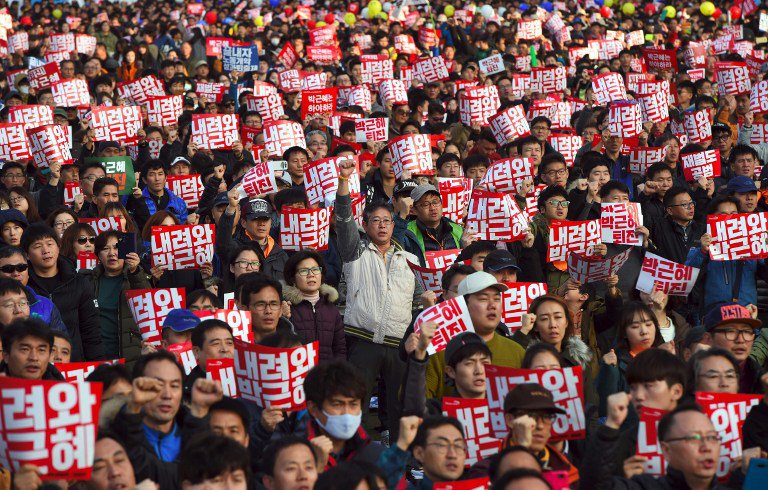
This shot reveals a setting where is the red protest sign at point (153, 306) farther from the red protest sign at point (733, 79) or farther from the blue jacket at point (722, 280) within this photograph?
the red protest sign at point (733, 79)

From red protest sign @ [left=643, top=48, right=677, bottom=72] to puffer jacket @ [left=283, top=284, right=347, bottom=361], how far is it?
12.5m

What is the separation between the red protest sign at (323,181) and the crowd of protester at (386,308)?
1.27 feet

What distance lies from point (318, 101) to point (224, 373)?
386 inches

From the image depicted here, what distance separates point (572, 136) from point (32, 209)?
17.6 feet

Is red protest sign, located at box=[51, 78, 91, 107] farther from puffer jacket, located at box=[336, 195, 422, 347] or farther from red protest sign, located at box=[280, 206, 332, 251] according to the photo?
puffer jacket, located at box=[336, 195, 422, 347]

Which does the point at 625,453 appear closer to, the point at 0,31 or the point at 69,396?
the point at 69,396

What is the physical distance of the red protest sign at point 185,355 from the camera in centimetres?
776

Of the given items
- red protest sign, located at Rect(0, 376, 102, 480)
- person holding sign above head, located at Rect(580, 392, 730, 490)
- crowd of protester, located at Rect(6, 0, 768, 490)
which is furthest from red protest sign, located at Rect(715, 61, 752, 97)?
red protest sign, located at Rect(0, 376, 102, 480)

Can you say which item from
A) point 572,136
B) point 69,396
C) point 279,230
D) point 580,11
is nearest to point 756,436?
point 69,396

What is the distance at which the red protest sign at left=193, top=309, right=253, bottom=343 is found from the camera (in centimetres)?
797

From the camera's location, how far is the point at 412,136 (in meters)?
12.5

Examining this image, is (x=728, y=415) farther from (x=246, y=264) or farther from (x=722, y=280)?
(x=246, y=264)

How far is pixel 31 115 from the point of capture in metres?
→ 14.9

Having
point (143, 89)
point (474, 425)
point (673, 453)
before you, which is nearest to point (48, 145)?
point (143, 89)
